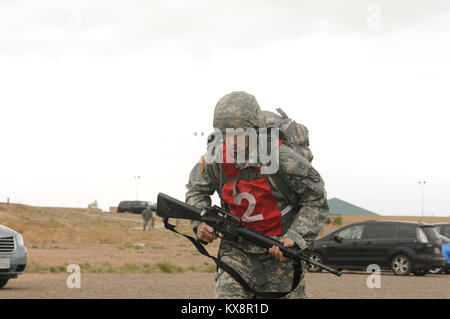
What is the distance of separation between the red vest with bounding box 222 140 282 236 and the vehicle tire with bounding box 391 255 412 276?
16.4 metres

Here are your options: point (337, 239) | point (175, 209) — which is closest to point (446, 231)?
point (337, 239)

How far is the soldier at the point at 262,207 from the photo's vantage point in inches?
184

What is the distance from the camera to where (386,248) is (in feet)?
67.6

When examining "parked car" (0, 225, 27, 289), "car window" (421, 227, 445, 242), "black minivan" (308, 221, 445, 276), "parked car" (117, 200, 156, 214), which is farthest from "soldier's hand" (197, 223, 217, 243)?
"parked car" (117, 200, 156, 214)

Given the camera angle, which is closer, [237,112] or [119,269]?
[237,112]

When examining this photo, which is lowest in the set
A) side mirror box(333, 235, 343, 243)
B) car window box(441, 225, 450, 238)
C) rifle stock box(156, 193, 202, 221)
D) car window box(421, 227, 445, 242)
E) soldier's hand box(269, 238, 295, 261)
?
soldier's hand box(269, 238, 295, 261)

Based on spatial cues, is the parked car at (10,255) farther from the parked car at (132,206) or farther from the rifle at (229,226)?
the parked car at (132,206)

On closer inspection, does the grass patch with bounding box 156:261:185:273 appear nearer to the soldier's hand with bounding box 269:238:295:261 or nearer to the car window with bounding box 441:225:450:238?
the car window with bounding box 441:225:450:238

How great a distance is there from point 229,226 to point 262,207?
25cm

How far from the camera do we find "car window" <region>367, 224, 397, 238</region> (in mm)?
20781

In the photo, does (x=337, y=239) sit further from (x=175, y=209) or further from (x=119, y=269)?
(x=175, y=209)
